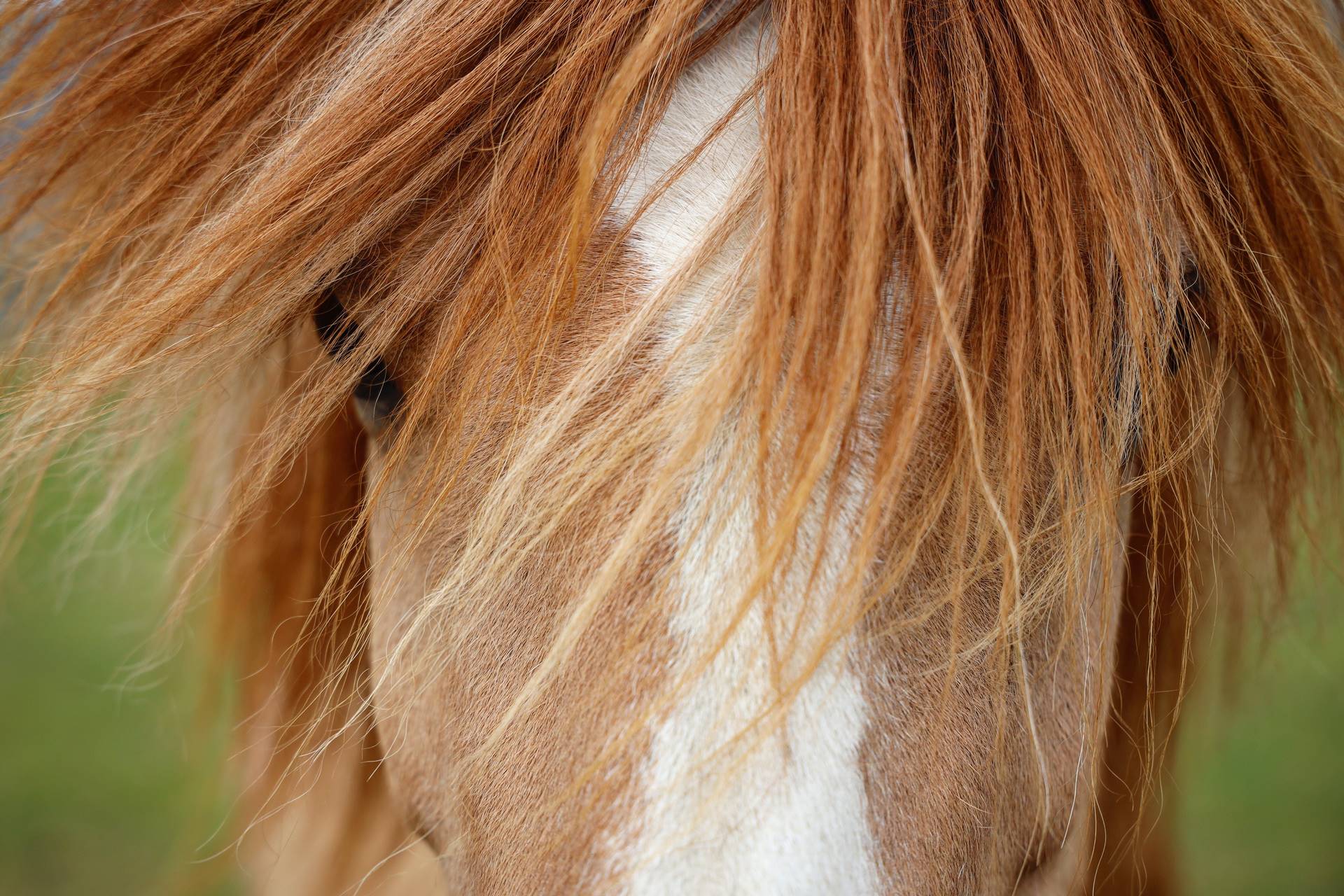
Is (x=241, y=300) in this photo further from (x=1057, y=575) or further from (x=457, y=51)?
(x=1057, y=575)

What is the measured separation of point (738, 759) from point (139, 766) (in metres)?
2.47

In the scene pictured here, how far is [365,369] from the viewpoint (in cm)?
56

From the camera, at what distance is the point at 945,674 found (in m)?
0.47

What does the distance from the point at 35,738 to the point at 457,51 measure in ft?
8.07

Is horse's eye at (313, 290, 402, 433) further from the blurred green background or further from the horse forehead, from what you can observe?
the blurred green background

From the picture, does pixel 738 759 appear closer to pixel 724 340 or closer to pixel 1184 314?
pixel 724 340

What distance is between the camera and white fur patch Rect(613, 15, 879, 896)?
403 millimetres

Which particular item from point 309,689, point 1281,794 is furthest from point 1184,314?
point 1281,794

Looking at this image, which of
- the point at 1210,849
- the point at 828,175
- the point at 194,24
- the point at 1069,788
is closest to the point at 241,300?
the point at 194,24

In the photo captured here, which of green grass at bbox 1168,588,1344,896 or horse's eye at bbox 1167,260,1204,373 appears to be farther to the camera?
green grass at bbox 1168,588,1344,896

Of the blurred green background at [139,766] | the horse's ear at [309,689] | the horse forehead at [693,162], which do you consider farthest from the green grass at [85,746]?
the horse forehead at [693,162]

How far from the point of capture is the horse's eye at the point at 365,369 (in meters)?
0.57

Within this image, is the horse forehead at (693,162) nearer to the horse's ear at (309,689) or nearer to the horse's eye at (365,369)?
the horse's eye at (365,369)

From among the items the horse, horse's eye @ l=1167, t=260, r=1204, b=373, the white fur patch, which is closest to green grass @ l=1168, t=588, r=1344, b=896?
horse's eye @ l=1167, t=260, r=1204, b=373
